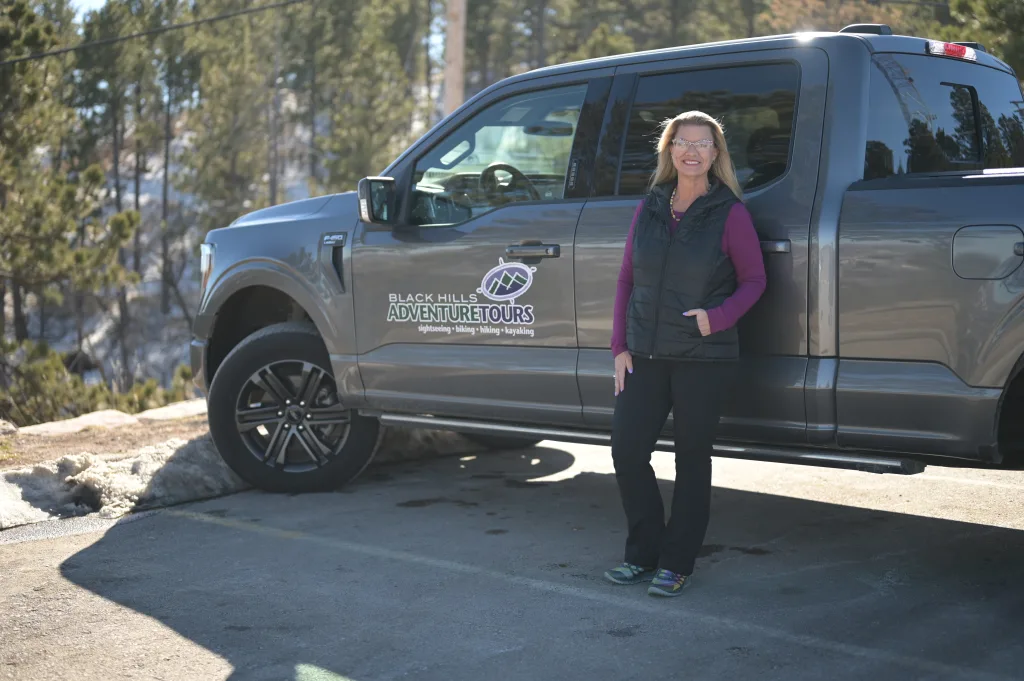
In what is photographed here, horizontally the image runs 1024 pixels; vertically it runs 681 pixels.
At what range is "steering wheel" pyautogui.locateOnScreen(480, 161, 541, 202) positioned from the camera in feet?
18.0

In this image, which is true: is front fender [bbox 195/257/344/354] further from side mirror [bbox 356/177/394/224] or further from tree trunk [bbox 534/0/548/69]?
tree trunk [bbox 534/0/548/69]

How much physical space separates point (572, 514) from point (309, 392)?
1520 mm

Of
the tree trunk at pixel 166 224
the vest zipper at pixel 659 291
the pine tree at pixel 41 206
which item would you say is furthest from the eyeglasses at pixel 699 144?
the tree trunk at pixel 166 224

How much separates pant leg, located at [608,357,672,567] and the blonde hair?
70 cm

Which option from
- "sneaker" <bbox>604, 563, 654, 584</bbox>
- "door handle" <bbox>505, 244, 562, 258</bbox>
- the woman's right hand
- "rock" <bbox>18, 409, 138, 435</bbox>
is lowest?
"rock" <bbox>18, 409, 138, 435</bbox>

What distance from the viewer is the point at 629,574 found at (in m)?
4.55

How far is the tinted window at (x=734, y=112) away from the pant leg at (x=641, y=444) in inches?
35.9

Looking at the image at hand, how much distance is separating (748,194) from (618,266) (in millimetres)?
627

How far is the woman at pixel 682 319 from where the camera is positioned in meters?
4.24

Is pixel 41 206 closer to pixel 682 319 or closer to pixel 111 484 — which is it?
pixel 111 484

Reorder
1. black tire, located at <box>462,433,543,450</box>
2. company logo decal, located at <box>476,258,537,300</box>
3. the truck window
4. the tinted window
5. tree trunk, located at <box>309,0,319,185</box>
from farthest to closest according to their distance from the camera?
tree trunk, located at <box>309,0,319,185</box> → black tire, located at <box>462,433,543,450</box> → the truck window → company logo decal, located at <box>476,258,537,300</box> → the tinted window

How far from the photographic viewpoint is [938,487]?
6.30 meters

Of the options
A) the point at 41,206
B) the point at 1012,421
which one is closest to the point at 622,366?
the point at 1012,421

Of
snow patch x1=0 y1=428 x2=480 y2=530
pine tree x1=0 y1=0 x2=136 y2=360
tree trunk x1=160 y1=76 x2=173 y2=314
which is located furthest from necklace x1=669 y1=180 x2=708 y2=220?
tree trunk x1=160 y1=76 x2=173 y2=314
